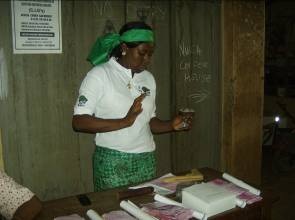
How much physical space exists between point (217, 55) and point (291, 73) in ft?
16.7

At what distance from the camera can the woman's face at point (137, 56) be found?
8.09ft

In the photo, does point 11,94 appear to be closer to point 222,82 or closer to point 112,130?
point 112,130

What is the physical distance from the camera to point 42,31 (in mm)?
2871

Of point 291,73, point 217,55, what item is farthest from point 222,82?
point 291,73

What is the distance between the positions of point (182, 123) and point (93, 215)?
1.00m

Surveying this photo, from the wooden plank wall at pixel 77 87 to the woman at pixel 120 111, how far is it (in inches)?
23.6

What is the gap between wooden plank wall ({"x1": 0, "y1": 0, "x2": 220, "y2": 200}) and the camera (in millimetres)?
2881

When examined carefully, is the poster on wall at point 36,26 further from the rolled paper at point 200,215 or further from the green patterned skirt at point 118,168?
the rolled paper at point 200,215

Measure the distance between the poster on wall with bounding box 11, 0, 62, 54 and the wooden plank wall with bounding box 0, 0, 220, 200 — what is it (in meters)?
0.05

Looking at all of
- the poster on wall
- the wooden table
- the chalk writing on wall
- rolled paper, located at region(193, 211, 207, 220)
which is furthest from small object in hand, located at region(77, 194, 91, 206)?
the chalk writing on wall

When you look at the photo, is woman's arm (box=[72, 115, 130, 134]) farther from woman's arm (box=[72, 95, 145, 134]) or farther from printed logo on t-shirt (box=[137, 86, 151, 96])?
printed logo on t-shirt (box=[137, 86, 151, 96])

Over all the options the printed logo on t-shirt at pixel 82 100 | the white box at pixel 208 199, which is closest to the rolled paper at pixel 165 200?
the white box at pixel 208 199

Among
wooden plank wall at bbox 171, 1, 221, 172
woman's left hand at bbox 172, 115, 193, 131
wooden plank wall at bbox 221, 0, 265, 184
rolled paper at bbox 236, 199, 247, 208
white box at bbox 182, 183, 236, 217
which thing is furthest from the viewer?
wooden plank wall at bbox 221, 0, 265, 184

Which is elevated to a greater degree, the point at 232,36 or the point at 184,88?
the point at 232,36
